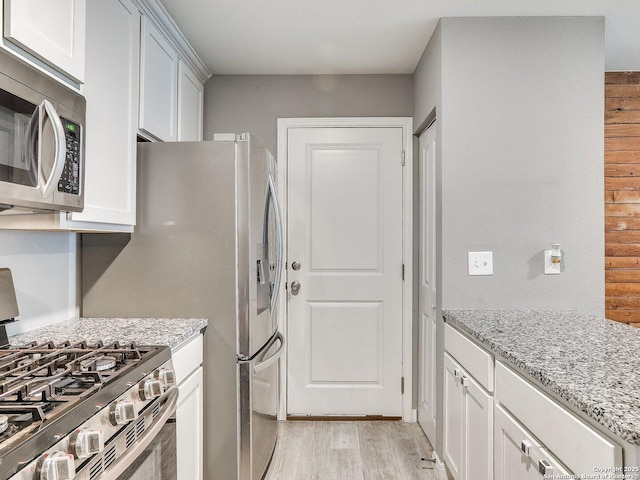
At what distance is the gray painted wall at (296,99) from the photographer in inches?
123

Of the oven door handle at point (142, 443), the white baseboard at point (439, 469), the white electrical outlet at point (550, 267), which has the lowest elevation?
the white baseboard at point (439, 469)

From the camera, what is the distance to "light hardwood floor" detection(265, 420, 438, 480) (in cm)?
238

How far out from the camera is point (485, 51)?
228cm

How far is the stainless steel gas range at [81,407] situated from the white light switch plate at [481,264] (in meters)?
1.52

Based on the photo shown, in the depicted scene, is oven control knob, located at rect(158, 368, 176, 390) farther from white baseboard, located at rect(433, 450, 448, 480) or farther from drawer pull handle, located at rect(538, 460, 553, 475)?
white baseboard, located at rect(433, 450, 448, 480)

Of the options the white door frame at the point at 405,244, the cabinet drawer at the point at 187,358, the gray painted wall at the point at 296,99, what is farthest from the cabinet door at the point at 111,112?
the white door frame at the point at 405,244

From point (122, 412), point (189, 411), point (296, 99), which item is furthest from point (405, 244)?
point (122, 412)

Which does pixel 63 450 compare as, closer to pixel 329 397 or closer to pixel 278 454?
pixel 278 454

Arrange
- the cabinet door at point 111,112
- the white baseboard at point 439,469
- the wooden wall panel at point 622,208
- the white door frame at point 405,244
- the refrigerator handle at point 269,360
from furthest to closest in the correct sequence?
the white door frame at point 405,244 → the wooden wall panel at point 622,208 → the white baseboard at point 439,469 → the refrigerator handle at point 269,360 → the cabinet door at point 111,112

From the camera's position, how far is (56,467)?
87 centimetres

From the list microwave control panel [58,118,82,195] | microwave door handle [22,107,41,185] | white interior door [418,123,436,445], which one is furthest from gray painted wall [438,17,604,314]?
microwave door handle [22,107,41,185]

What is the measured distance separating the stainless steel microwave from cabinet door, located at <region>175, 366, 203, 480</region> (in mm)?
855

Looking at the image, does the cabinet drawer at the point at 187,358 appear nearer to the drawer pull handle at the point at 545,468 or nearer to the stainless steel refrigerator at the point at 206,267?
the stainless steel refrigerator at the point at 206,267

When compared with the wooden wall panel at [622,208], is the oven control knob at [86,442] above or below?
below
